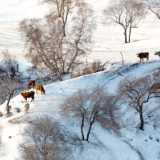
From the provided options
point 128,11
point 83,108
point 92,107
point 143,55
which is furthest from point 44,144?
point 128,11

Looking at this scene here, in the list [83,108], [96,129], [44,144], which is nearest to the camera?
[44,144]

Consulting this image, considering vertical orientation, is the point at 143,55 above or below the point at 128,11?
below

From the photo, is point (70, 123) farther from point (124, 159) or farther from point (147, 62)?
point (147, 62)

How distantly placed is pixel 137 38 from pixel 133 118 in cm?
2738

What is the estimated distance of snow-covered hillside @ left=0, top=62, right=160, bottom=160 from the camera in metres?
18.3

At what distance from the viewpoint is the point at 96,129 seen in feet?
69.9

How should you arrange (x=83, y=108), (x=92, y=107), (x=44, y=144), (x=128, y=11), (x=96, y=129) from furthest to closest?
(x=128, y=11), (x=96, y=129), (x=92, y=107), (x=83, y=108), (x=44, y=144)

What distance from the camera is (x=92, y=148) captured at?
1878 cm

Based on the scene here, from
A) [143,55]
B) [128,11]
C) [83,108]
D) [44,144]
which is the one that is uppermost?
[128,11]

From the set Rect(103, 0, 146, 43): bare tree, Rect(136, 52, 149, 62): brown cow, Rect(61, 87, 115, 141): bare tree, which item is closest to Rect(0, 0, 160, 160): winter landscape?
Rect(61, 87, 115, 141): bare tree

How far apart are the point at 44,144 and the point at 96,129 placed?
8004mm

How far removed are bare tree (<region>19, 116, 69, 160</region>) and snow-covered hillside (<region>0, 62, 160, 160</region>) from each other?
1144 mm

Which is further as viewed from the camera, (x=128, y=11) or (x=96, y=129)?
(x=128, y=11)

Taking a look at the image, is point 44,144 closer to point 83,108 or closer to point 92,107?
point 83,108
